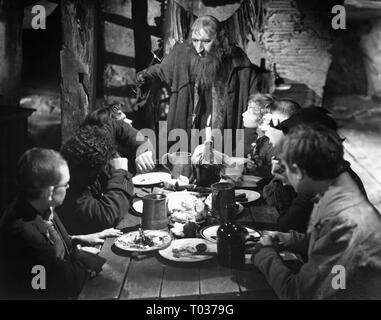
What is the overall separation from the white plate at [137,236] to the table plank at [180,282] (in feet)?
0.60

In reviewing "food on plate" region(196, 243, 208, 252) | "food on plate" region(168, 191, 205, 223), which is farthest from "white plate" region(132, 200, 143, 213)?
"food on plate" region(196, 243, 208, 252)

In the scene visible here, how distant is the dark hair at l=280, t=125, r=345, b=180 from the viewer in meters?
2.13

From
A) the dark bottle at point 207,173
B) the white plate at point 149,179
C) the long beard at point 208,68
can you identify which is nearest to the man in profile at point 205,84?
the long beard at point 208,68

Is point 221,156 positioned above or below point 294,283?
above

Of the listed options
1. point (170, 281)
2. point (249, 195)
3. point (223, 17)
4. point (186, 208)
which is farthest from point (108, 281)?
point (223, 17)

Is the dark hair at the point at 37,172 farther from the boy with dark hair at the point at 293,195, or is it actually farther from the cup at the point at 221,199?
the boy with dark hair at the point at 293,195

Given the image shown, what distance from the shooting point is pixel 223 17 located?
5.83 m

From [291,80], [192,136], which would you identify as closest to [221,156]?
[192,136]

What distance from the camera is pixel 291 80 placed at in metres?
5.96

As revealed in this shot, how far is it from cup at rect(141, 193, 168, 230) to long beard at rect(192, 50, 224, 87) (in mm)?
3173

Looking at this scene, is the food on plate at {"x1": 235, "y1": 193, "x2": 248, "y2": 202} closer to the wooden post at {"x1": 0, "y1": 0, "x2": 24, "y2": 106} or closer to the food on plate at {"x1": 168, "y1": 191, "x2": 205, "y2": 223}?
the food on plate at {"x1": 168, "y1": 191, "x2": 205, "y2": 223}
